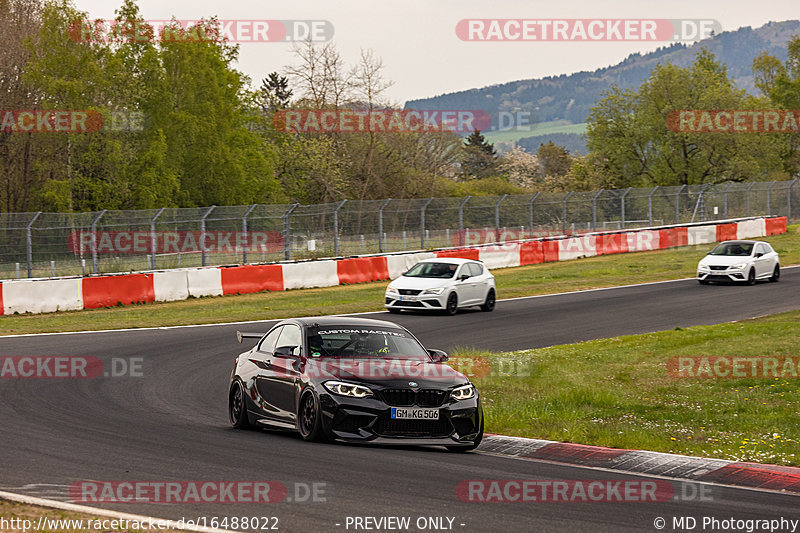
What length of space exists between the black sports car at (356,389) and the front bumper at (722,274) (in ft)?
72.9

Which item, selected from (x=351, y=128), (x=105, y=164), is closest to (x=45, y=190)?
(x=105, y=164)

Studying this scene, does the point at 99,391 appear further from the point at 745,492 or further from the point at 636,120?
the point at 636,120

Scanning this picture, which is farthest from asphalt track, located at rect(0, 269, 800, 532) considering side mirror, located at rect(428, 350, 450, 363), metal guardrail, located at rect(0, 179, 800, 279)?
metal guardrail, located at rect(0, 179, 800, 279)

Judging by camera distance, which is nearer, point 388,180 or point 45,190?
point 45,190

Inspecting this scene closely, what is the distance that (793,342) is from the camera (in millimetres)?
17297

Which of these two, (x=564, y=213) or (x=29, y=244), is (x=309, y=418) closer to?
(x=29, y=244)

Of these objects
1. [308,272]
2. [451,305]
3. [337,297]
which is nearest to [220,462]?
[451,305]

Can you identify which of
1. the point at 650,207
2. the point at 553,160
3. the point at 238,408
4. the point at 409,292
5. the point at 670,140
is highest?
the point at 553,160

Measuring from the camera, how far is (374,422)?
32.5 ft

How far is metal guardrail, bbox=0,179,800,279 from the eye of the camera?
96.9 feet

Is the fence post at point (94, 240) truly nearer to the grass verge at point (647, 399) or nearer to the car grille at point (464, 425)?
the grass verge at point (647, 399)

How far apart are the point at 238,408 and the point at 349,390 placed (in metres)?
2.22

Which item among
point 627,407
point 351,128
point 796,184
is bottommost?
point 627,407

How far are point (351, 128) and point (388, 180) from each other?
614cm
